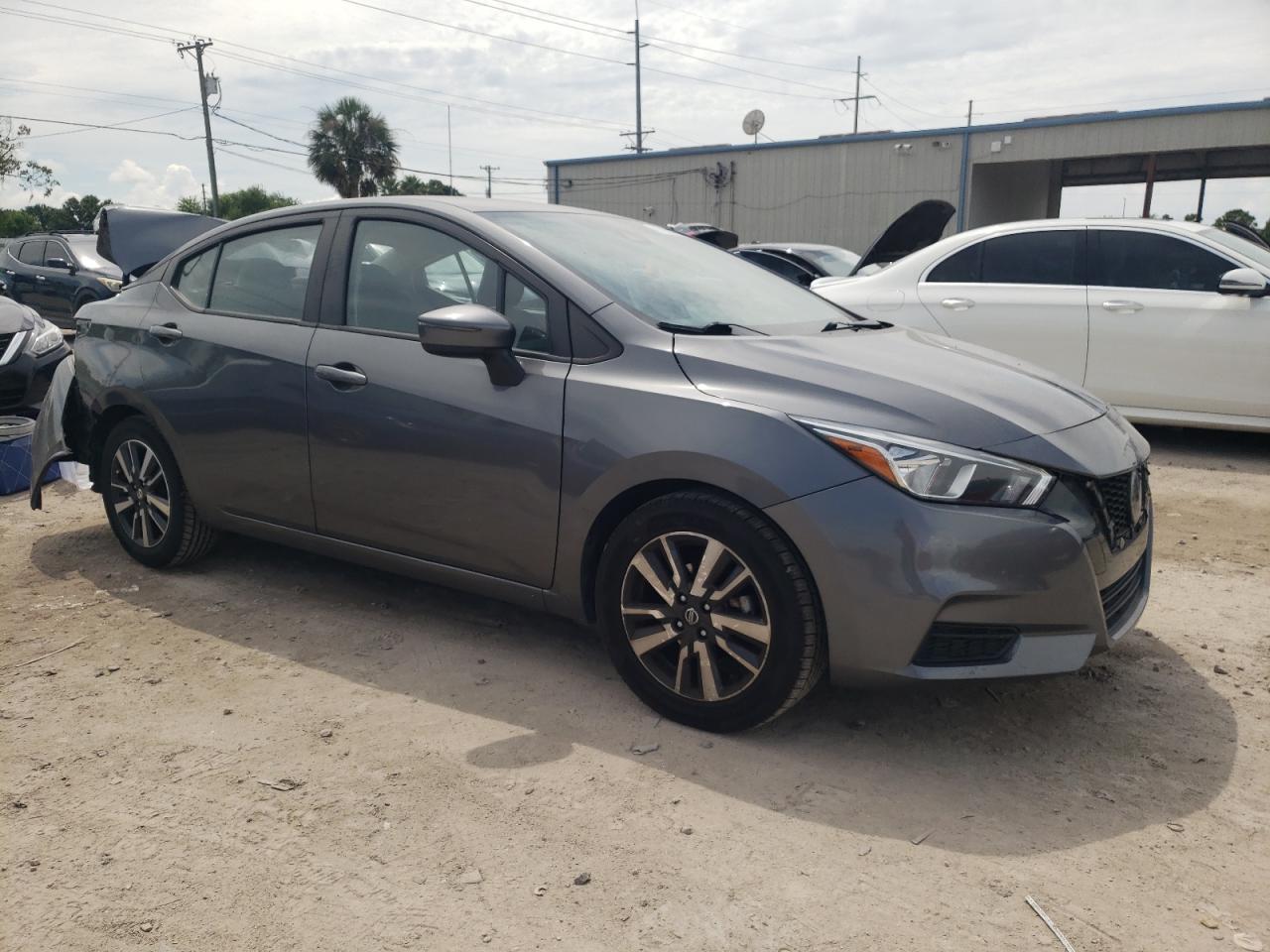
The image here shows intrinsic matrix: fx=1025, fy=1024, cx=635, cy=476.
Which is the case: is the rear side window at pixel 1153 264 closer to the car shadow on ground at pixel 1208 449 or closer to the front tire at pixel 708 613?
the car shadow on ground at pixel 1208 449

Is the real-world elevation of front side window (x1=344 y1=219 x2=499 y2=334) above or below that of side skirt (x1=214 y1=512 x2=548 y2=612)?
above

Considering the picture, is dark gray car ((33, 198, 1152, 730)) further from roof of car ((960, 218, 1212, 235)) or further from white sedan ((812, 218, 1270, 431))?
roof of car ((960, 218, 1212, 235))

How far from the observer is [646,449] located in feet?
9.53

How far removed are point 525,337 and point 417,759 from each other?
1333mm

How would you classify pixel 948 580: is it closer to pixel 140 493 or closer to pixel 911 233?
pixel 140 493

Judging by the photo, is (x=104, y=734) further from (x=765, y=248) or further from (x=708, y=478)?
(x=765, y=248)

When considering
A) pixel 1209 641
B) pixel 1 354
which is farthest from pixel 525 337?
pixel 1 354

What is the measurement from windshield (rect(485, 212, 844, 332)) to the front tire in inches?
28.5

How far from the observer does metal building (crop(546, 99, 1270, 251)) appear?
23500mm

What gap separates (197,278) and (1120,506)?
12.0 ft

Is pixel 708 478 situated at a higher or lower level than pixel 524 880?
higher

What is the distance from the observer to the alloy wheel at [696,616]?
281 cm

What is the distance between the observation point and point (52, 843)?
2.49m

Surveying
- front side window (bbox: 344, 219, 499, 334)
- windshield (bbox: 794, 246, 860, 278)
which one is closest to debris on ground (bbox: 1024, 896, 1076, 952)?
front side window (bbox: 344, 219, 499, 334)
